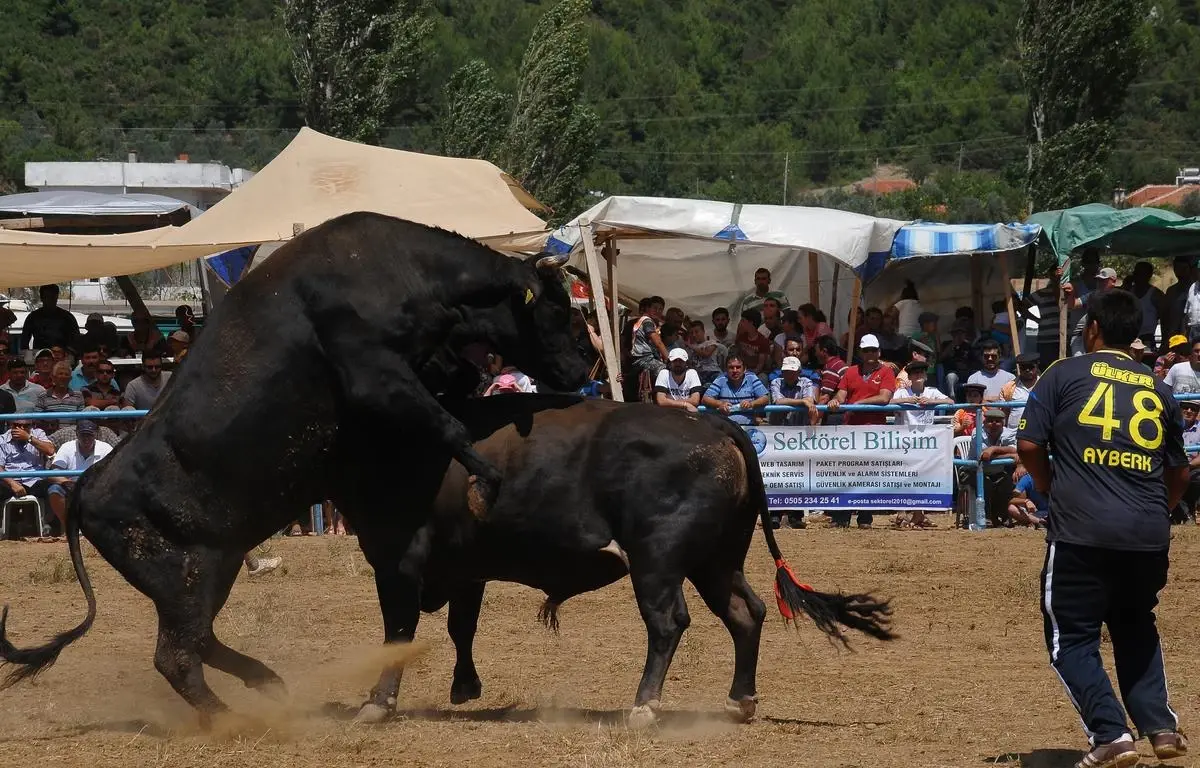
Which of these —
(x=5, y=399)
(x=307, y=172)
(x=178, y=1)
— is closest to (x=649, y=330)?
(x=307, y=172)

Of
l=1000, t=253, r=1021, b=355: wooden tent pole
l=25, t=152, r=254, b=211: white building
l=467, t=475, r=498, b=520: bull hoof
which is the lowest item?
l=467, t=475, r=498, b=520: bull hoof

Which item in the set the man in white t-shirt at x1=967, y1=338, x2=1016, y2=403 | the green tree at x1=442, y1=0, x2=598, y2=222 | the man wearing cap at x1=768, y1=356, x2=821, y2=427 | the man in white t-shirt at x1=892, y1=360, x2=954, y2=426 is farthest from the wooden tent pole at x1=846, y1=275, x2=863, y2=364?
the green tree at x1=442, y1=0, x2=598, y2=222

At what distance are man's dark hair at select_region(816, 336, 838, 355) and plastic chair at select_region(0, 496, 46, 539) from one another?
7.06m

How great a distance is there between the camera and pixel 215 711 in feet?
21.7

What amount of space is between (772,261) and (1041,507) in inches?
213

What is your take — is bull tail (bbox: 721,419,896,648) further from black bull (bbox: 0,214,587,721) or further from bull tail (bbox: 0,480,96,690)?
bull tail (bbox: 0,480,96,690)

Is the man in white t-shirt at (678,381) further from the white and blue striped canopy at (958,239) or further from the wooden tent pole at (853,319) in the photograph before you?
the white and blue striped canopy at (958,239)

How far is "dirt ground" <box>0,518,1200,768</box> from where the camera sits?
6.15 metres

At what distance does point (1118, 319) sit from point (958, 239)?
9428 millimetres

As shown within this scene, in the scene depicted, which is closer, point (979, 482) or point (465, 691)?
point (465, 691)

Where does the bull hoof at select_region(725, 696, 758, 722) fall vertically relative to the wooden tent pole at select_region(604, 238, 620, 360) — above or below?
below

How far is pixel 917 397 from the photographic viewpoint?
45.0 ft

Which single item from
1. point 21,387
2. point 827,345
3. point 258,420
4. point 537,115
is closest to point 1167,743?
point 258,420

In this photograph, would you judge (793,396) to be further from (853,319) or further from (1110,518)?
(1110,518)
